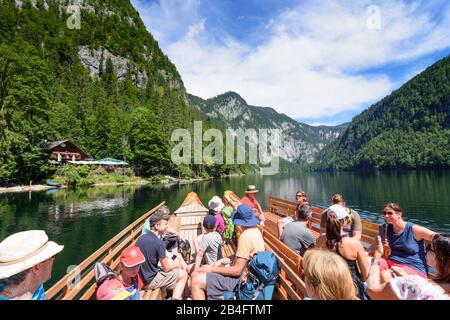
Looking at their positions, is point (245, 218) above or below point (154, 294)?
above

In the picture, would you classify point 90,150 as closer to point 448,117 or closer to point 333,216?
point 333,216

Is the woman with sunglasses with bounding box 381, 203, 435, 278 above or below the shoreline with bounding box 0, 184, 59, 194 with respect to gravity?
above

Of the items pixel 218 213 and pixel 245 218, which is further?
pixel 218 213

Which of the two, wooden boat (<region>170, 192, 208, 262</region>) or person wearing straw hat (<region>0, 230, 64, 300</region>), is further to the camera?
wooden boat (<region>170, 192, 208, 262</region>)

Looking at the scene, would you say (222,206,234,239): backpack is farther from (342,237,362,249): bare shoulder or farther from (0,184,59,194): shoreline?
(0,184,59,194): shoreline

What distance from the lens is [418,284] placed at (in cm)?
199

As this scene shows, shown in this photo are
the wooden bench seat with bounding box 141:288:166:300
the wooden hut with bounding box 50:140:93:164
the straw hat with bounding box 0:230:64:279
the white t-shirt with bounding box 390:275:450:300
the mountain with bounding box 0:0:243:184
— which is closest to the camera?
the white t-shirt with bounding box 390:275:450:300

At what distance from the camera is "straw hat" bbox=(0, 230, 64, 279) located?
7.32 ft

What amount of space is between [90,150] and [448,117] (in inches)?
7853

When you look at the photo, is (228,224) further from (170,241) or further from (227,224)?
(170,241)

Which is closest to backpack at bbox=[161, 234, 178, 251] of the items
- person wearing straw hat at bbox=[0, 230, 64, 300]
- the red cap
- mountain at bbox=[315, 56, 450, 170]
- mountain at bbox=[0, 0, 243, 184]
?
the red cap

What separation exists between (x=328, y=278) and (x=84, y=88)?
91.1 meters

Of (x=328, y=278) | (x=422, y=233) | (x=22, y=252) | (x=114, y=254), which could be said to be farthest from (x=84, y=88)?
(x=328, y=278)

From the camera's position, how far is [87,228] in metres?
15.4
